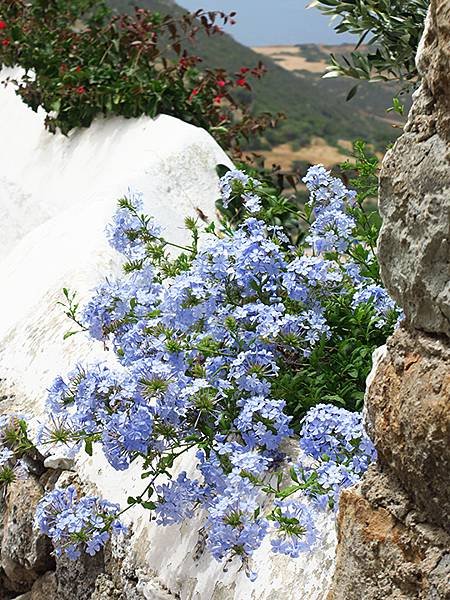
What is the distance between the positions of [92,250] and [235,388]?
191 centimetres

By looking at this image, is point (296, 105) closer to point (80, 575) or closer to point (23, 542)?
point (23, 542)

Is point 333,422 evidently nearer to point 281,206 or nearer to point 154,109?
point 281,206

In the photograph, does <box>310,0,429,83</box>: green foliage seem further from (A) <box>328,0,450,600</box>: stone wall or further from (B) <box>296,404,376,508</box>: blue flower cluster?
(A) <box>328,0,450,600</box>: stone wall

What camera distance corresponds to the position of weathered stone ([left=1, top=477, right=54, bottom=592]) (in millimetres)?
3342

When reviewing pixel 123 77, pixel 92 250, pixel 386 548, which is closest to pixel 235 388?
pixel 386 548

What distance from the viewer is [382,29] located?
146 inches

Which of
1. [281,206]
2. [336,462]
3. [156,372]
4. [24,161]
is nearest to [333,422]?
[336,462]

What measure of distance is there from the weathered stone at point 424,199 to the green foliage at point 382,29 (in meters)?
1.99

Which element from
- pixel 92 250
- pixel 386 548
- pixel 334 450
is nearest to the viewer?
pixel 386 548

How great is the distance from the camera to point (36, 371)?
4.02m

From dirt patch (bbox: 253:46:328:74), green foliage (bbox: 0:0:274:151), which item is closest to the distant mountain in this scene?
dirt patch (bbox: 253:46:328:74)

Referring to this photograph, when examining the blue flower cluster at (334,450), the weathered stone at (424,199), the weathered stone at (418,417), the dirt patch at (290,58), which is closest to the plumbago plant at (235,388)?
the blue flower cluster at (334,450)

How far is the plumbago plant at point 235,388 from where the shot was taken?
2.50 metres

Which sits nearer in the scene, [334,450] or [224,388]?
[334,450]
